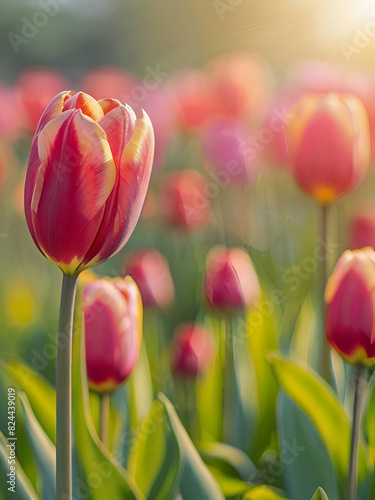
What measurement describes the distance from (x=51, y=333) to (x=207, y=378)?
0.14 metres

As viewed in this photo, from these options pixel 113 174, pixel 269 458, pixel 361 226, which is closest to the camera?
pixel 113 174

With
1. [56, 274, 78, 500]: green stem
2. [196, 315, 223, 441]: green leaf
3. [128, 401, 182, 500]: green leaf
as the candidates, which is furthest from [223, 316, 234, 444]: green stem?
[56, 274, 78, 500]: green stem

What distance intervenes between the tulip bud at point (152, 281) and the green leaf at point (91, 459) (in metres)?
0.20

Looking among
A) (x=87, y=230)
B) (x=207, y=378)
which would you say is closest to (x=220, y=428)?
(x=207, y=378)

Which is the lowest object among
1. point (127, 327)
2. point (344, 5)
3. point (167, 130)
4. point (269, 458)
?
point (269, 458)

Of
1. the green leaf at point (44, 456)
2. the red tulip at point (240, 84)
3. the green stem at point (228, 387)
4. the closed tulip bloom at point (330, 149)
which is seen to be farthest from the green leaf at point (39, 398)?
the red tulip at point (240, 84)

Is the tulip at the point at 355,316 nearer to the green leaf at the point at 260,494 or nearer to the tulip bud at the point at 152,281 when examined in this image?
the green leaf at the point at 260,494

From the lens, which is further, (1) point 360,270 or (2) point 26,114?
(2) point 26,114

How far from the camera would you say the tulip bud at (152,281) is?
0.57 metres

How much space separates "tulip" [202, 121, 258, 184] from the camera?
68 centimetres

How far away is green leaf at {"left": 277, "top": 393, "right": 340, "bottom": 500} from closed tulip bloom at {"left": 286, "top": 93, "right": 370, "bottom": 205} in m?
0.16

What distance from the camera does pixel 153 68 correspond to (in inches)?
27.6

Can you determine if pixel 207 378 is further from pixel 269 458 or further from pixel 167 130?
pixel 167 130

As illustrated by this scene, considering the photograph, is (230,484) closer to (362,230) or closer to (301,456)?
(301,456)
